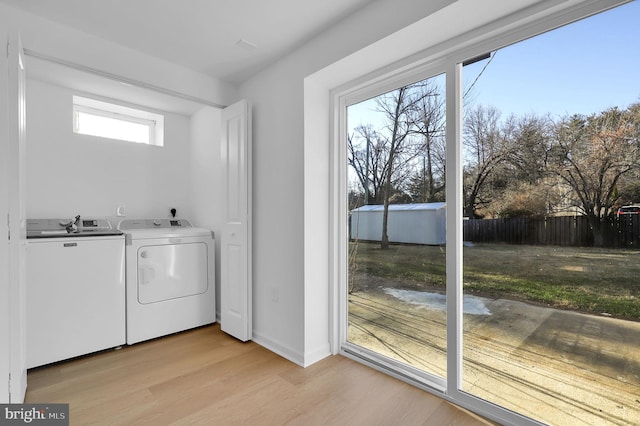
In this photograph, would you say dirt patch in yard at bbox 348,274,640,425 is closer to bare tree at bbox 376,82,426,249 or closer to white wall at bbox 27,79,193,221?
bare tree at bbox 376,82,426,249

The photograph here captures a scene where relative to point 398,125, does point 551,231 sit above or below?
below

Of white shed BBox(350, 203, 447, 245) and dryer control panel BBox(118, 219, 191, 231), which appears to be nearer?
white shed BBox(350, 203, 447, 245)

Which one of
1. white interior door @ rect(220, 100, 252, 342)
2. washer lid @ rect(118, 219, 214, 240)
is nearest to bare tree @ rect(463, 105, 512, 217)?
white interior door @ rect(220, 100, 252, 342)

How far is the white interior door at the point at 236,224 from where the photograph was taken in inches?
105

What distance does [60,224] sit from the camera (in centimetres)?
283

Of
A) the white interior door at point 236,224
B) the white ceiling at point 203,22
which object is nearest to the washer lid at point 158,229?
the white interior door at point 236,224

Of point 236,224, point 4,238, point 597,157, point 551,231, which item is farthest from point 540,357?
point 4,238

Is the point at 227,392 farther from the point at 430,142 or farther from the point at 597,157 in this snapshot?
the point at 597,157

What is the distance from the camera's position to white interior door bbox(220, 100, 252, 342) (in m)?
2.68

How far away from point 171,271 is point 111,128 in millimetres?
1792

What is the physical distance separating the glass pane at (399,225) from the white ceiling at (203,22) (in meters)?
0.69

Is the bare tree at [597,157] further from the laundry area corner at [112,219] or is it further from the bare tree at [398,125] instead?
the laundry area corner at [112,219]

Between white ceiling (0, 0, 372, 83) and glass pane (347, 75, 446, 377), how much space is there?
0.69 metres

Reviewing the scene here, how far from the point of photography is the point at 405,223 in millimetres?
2156
